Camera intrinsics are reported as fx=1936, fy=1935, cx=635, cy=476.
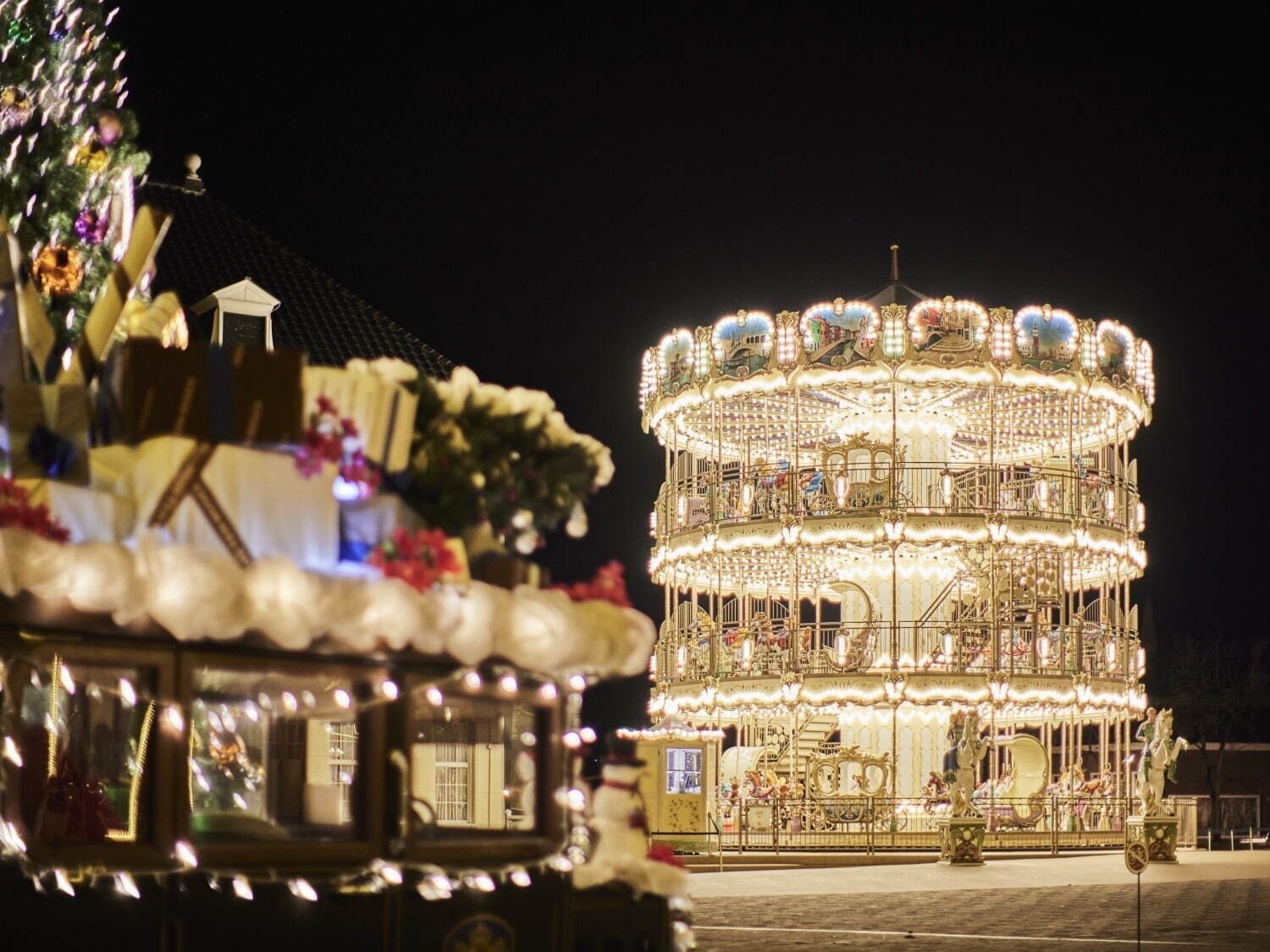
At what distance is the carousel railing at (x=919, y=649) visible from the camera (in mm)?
41312

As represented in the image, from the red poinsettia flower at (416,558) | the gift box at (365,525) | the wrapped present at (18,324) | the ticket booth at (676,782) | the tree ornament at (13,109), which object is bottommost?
the ticket booth at (676,782)

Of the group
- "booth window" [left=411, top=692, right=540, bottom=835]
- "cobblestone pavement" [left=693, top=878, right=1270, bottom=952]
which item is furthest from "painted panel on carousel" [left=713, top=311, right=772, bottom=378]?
"booth window" [left=411, top=692, right=540, bottom=835]

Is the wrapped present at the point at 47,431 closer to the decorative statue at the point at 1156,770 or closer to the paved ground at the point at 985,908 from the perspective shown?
the paved ground at the point at 985,908

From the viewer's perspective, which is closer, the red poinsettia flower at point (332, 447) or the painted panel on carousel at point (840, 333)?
the red poinsettia flower at point (332, 447)

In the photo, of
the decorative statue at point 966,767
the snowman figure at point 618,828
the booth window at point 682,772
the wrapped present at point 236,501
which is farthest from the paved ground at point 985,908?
the wrapped present at point 236,501

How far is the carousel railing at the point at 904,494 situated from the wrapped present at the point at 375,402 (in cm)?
3298

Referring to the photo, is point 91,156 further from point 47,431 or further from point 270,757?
point 270,757

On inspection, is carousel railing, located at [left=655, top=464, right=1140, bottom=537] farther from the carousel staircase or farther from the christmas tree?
the christmas tree

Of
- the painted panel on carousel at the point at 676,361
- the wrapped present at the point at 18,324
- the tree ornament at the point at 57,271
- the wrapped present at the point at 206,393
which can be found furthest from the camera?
the painted panel on carousel at the point at 676,361

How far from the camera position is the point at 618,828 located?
886 centimetres

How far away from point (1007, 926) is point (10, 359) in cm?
1317

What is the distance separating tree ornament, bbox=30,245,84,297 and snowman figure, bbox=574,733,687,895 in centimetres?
493

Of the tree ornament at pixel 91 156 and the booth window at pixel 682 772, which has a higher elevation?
the tree ornament at pixel 91 156

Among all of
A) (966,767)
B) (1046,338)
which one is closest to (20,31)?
(966,767)
